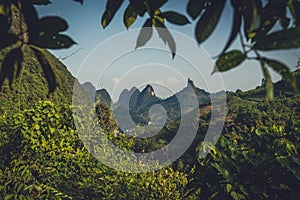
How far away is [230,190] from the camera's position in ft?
7.59

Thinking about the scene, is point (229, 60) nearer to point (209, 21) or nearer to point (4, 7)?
point (209, 21)

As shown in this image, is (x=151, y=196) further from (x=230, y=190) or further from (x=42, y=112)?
(x=42, y=112)

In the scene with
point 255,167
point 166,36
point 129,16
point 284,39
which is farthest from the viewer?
point 255,167

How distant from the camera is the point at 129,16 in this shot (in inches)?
32.5

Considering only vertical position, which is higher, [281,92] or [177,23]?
[177,23]

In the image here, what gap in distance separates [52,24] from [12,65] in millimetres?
100

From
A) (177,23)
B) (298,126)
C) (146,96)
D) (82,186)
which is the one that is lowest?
(146,96)

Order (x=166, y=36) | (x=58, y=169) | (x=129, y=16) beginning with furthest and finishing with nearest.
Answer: (x=58, y=169) → (x=129, y=16) → (x=166, y=36)

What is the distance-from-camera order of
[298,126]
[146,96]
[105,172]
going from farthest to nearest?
[146,96] < [105,172] < [298,126]

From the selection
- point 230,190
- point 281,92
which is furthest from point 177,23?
point 281,92

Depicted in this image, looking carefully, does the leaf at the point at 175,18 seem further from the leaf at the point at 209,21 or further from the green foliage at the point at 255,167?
the green foliage at the point at 255,167

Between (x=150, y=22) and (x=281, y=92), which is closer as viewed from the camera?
(x=150, y=22)

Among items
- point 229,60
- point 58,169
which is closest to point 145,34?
point 229,60

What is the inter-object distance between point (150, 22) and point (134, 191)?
9.24 feet
